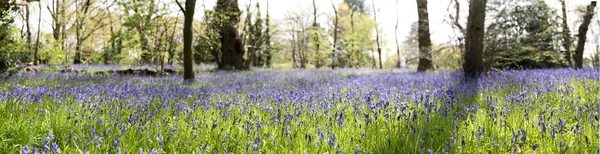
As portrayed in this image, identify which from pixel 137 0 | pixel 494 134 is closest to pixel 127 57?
pixel 137 0

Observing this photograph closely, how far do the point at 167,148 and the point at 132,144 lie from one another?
0.23 metres

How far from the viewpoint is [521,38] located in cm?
1010

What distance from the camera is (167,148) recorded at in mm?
2594

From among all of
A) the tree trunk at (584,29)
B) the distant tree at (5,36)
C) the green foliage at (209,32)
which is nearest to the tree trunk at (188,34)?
the green foliage at (209,32)

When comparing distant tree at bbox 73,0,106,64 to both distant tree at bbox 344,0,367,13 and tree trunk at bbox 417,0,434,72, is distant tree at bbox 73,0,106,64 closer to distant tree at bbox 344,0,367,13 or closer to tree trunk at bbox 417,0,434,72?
tree trunk at bbox 417,0,434,72

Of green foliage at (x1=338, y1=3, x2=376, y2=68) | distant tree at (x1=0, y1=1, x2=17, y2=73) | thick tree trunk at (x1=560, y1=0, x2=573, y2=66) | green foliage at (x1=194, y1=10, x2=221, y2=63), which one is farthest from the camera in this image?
green foliage at (x1=338, y1=3, x2=376, y2=68)

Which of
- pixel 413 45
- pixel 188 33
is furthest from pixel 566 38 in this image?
pixel 413 45

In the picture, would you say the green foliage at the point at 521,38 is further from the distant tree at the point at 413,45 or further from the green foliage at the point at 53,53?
the green foliage at the point at 53,53

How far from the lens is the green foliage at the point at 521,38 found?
389 inches

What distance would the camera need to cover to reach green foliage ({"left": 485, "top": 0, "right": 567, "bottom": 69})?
389 inches

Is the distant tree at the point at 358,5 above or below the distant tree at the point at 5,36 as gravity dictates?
above

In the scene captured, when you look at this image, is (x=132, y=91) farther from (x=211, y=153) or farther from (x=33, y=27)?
(x=33, y=27)

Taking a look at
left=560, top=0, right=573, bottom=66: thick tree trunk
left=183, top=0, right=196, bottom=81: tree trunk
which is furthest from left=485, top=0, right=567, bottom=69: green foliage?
left=183, top=0, right=196, bottom=81: tree trunk

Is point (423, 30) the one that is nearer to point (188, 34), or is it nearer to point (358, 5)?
point (188, 34)
